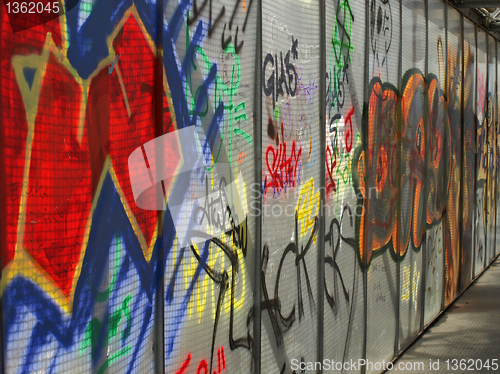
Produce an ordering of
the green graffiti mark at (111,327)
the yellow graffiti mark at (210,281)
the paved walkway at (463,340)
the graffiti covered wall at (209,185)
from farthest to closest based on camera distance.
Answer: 1. the paved walkway at (463,340)
2. the yellow graffiti mark at (210,281)
3. the green graffiti mark at (111,327)
4. the graffiti covered wall at (209,185)

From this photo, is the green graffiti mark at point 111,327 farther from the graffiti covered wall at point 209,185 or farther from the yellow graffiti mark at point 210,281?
the yellow graffiti mark at point 210,281

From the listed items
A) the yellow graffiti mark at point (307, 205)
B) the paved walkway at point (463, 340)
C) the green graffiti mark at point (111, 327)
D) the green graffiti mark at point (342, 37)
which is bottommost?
the paved walkway at point (463, 340)

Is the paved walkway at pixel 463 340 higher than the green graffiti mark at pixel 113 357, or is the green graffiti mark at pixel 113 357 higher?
the green graffiti mark at pixel 113 357

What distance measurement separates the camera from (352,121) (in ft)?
12.8

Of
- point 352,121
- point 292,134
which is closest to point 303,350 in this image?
point 292,134

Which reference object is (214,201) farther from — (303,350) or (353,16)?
(353,16)

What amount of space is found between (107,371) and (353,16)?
306 cm

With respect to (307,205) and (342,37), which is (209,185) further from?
(342,37)

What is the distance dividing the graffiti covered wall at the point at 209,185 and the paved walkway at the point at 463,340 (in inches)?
12.3

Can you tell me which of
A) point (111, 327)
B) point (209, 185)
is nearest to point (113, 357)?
point (111, 327)

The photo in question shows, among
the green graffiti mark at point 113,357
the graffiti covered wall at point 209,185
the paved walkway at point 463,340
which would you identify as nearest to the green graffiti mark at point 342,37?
the graffiti covered wall at point 209,185

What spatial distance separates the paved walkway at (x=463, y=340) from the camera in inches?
184

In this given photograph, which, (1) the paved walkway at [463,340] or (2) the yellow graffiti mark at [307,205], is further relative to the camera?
(1) the paved walkway at [463,340]

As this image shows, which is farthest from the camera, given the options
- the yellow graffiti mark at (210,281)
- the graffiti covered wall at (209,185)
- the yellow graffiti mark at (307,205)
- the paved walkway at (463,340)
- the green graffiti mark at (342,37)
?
the paved walkway at (463,340)
